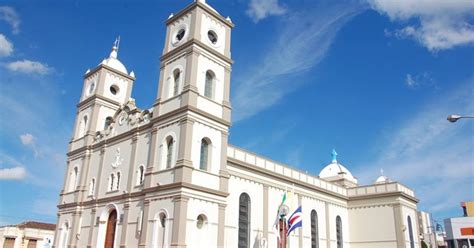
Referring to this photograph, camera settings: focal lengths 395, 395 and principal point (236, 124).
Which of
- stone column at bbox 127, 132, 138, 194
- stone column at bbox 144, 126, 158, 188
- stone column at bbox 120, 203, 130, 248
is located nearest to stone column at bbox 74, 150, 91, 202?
stone column at bbox 127, 132, 138, 194

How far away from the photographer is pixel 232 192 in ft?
92.3

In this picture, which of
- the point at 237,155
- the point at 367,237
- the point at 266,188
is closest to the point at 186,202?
the point at 237,155

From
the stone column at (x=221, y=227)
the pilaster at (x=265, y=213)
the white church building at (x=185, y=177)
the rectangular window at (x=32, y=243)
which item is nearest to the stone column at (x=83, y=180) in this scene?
the white church building at (x=185, y=177)

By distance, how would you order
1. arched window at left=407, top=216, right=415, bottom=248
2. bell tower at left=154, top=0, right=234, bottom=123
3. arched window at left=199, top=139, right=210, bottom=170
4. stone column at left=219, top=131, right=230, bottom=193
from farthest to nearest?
1. arched window at left=407, top=216, right=415, bottom=248
2. bell tower at left=154, top=0, right=234, bottom=123
3. stone column at left=219, top=131, right=230, bottom=193
4. arched window at left=199, top=139, right=210, bottom=170

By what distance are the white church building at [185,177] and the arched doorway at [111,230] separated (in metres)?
0.07

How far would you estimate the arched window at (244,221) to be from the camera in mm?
28219

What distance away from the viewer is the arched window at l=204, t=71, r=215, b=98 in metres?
27.2

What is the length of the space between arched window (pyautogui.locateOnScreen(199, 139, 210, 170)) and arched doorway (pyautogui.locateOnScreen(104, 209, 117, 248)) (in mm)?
8487

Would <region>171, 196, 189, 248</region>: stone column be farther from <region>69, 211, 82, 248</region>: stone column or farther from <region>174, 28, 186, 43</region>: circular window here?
<region>69, 211, 82, 248</region>: stone column

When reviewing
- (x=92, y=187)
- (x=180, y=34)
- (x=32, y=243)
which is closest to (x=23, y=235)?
(x=32, y=243)

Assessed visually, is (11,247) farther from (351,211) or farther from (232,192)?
(351,211)

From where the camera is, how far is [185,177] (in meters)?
23.1

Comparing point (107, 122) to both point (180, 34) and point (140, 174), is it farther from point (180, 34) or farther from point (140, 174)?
point (180, 34)

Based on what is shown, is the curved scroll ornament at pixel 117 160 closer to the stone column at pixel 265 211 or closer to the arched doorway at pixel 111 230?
the arched doorway at pixel 111 230
